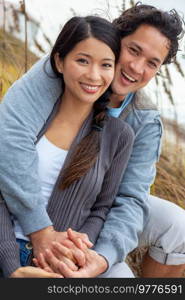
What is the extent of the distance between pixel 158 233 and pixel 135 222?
0.91 ft

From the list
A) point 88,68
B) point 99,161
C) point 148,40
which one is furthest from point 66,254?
point 148,40

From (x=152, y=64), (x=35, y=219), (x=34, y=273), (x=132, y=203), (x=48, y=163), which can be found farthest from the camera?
(x=152, y=64)

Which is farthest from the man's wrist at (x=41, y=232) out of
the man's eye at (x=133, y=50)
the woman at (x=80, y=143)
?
the man's eye at (x=133, y=50)

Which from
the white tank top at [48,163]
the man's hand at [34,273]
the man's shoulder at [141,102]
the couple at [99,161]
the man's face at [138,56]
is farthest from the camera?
the man's shoulder at [141,102]

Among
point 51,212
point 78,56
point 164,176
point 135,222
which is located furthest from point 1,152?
point 164,176

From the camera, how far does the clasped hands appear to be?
178cm

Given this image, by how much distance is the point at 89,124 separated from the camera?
202cm

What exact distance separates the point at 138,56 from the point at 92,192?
1.90 ft

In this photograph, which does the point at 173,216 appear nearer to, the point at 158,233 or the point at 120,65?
the point at 158,233

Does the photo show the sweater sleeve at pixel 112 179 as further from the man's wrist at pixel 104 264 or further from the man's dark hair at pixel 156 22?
the man's dark hair at pixel 156 22

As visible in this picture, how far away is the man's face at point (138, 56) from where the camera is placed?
6.98ft

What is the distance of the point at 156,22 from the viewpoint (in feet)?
7.01

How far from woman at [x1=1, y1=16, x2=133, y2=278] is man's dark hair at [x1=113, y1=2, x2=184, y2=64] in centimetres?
21

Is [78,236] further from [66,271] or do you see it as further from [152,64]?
[152,64]
